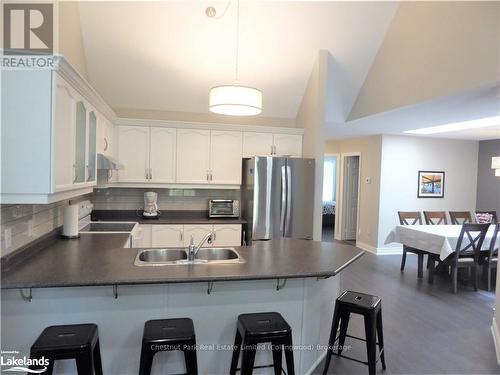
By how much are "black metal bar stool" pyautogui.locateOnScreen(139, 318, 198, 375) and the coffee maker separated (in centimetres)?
264

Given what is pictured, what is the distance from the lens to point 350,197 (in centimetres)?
825

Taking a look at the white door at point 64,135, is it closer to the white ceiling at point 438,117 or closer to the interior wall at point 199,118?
the interior wall at point 199,118

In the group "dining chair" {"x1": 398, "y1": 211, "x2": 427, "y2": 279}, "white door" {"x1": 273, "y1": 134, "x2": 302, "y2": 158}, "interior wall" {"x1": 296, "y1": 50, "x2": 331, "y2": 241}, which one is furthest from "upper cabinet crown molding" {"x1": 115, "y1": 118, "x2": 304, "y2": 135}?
"dining chair" {"x1": 398, "y1": 211, "x2": 427, "y2": 279}

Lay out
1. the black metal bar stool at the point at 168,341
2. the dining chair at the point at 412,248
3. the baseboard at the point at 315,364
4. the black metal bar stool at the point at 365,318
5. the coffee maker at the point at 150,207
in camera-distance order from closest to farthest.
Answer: the black metal bar stool at the point at 168,341
the black metal bar stool at the point at 365,318
the baseboard at the point at 315,364
the coffee maker at the point at 150,207
the dining chair at the point at 412,248

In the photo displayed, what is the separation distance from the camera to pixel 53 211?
10.3 ft

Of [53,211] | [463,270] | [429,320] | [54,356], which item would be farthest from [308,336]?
[463,270]

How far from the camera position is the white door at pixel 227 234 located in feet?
15.1

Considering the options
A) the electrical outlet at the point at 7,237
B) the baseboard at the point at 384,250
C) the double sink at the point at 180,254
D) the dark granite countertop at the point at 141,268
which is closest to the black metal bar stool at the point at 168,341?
the dark granite countertop at the point at 141,268

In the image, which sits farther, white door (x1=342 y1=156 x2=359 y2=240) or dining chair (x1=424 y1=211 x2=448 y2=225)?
white door (x1=342 y1=156 x2=359 y2=240)

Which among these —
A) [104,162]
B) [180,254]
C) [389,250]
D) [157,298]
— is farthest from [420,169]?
[157,298]

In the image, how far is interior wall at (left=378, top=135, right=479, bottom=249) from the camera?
6859mm

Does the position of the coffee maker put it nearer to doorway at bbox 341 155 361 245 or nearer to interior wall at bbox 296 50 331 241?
interior wall at bbox 296 50 331 241

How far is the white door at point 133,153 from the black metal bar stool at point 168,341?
9.25 ft

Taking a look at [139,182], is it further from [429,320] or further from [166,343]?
[429,320]
